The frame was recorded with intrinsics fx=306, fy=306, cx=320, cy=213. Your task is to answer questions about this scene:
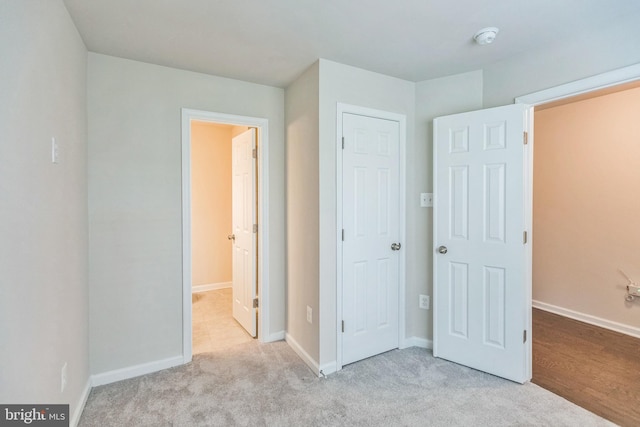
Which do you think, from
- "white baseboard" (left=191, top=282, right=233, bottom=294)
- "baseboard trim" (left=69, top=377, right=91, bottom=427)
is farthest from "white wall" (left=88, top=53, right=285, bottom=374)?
"white baseboard" (left=191, top=282, right=233, bottom=294)

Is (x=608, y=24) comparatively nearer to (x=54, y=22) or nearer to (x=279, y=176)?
(x=279, y=176)

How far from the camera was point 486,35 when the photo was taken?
6.43ft

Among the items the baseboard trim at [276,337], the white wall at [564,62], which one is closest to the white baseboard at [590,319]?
the white wall at [564,62]

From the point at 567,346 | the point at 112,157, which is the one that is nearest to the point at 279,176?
the point at 112,157

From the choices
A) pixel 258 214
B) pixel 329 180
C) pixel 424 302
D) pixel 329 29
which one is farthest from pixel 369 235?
pixel 329 29

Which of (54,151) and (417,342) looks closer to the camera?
(54,151)

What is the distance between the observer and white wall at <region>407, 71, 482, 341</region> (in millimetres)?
2707

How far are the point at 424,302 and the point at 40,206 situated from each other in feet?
9.08

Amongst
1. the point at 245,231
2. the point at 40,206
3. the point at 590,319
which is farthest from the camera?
the point at 590,319

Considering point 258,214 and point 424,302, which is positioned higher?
point 258,214

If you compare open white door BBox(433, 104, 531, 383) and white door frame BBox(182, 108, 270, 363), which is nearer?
open white door BBox(433, 104, 531, 383)

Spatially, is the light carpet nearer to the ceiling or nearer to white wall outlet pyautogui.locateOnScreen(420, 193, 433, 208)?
white wall outlet pyautogui.locateOnScreen(420, 193, 433, 208)

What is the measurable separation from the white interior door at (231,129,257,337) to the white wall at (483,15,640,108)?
2162 mm

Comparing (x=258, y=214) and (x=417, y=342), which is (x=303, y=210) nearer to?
(x=258, y=214)
